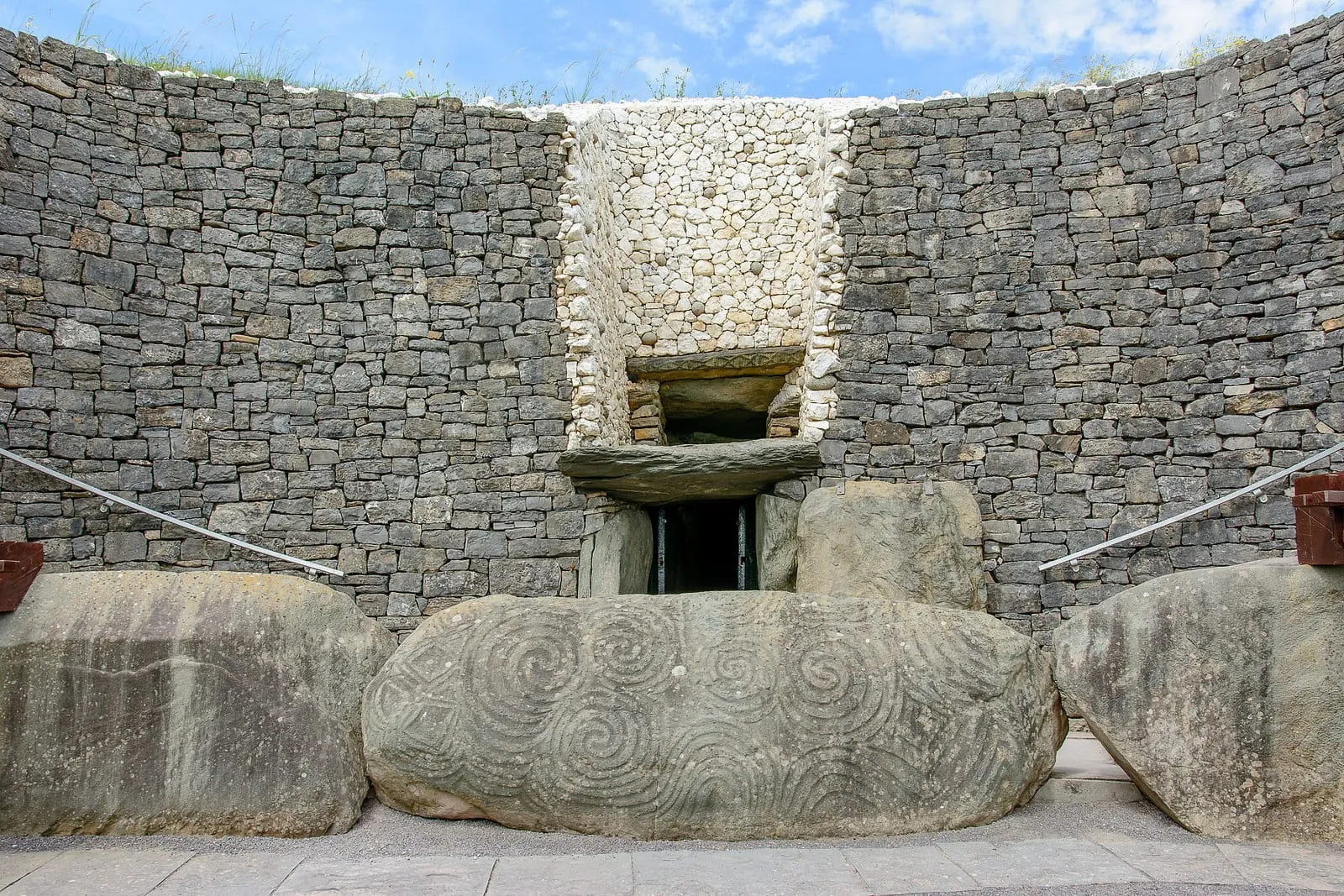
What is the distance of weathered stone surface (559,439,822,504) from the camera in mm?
6633

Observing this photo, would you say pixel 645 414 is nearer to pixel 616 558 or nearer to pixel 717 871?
pixel 616 558

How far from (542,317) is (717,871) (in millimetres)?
4689

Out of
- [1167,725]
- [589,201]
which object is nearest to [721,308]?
[589,201]

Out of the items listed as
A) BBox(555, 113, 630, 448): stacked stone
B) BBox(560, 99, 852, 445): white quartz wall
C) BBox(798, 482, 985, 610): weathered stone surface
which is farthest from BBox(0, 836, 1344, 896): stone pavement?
BBox(560, 99, 852, 445): white quartz wall

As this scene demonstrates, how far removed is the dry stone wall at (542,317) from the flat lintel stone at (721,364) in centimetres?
33

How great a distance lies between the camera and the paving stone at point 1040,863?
3146 mm

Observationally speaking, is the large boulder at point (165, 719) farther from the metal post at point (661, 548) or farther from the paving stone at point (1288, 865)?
the metal post at point (661, 548)

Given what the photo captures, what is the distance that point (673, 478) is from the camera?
6.82 m

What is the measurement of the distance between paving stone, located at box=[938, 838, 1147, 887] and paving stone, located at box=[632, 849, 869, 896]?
0.45m

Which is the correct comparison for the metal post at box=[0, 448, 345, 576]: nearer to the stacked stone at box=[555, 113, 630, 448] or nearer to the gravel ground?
the stacked stone at box=[555, 113, 630, 448]

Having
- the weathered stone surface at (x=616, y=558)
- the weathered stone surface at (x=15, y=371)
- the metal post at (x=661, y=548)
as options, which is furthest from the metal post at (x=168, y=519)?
the metal post at (x=661, y=548)

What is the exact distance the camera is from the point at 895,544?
6391 millimetres

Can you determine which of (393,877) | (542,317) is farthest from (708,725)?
(542,317)

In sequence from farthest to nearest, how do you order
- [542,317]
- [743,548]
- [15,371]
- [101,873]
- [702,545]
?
[702,545] < [743,548] < [542,317] < [15,371] < [101,873]
